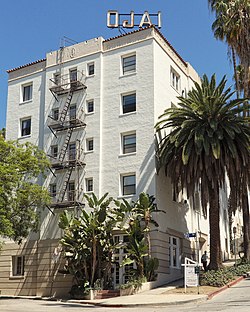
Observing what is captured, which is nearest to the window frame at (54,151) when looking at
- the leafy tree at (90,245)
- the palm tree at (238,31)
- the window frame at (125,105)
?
the window frame at (125,105)

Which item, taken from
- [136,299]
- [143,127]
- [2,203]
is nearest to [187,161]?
[143,127]

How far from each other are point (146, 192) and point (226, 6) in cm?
1655

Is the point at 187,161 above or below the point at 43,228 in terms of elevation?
above

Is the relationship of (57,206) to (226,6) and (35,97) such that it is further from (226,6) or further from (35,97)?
(226,6)

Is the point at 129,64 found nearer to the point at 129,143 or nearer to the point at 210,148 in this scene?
the point at 129,143

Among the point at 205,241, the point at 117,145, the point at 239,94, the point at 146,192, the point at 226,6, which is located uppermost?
the point at 226,6

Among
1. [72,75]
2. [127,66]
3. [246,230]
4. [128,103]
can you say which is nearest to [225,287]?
[246,230]

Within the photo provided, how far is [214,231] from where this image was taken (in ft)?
95.1

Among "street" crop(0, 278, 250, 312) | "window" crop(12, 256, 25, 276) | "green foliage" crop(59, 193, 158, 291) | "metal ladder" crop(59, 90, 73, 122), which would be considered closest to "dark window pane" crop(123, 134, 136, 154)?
"green foliage" crop(59, 193, 158, 291)

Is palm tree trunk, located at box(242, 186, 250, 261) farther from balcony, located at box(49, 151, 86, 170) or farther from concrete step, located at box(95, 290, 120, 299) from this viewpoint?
balcony, located at box(49, 151, 86, 170)

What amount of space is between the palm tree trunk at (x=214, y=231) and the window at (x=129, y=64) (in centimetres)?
1028

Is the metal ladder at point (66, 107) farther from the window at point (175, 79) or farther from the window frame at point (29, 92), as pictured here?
the window at point (175, 79)

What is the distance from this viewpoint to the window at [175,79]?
36.0 metres

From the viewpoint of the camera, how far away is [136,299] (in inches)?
939
